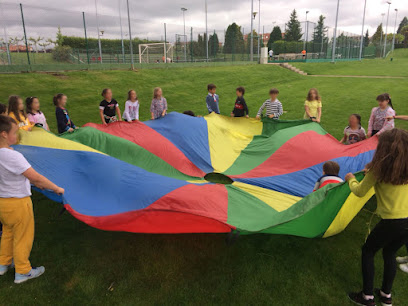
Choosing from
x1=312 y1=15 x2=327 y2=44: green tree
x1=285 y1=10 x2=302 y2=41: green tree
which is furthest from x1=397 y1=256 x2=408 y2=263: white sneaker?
x1=285 y1=10 x2=302 y2=41: green tree

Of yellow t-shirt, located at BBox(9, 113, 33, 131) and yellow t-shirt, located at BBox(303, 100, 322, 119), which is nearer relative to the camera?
yellow t-shirt, located at BBox(9, 113, 33, 131)

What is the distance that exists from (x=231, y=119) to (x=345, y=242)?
303 centimetres

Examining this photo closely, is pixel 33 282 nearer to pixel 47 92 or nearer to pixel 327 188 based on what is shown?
pixel 327 188

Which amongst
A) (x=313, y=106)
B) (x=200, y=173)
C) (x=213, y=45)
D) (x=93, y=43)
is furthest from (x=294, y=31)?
(x=200, y=173)

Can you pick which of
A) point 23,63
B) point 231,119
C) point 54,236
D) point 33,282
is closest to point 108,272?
point 33,282

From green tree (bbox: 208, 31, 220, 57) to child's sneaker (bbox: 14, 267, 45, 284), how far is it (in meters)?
19.3

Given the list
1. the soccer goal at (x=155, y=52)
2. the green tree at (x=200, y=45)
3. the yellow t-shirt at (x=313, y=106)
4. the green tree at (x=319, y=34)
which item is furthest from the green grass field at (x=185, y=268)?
the green tree at (x=319, y=34)

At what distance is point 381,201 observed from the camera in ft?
6.60

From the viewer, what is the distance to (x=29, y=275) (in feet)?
8.10

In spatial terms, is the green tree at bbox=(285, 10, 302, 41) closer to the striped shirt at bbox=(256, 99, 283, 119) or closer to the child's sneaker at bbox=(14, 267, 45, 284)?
the striped shirt at bbox=(256, 99, 283, 119)

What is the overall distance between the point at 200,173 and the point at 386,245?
2.44 metres

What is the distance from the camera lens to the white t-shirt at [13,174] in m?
2.12

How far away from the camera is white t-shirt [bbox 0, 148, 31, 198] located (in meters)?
2.12

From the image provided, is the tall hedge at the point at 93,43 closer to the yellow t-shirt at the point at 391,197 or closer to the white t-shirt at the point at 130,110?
the white t-shirt at the point at 130,110
